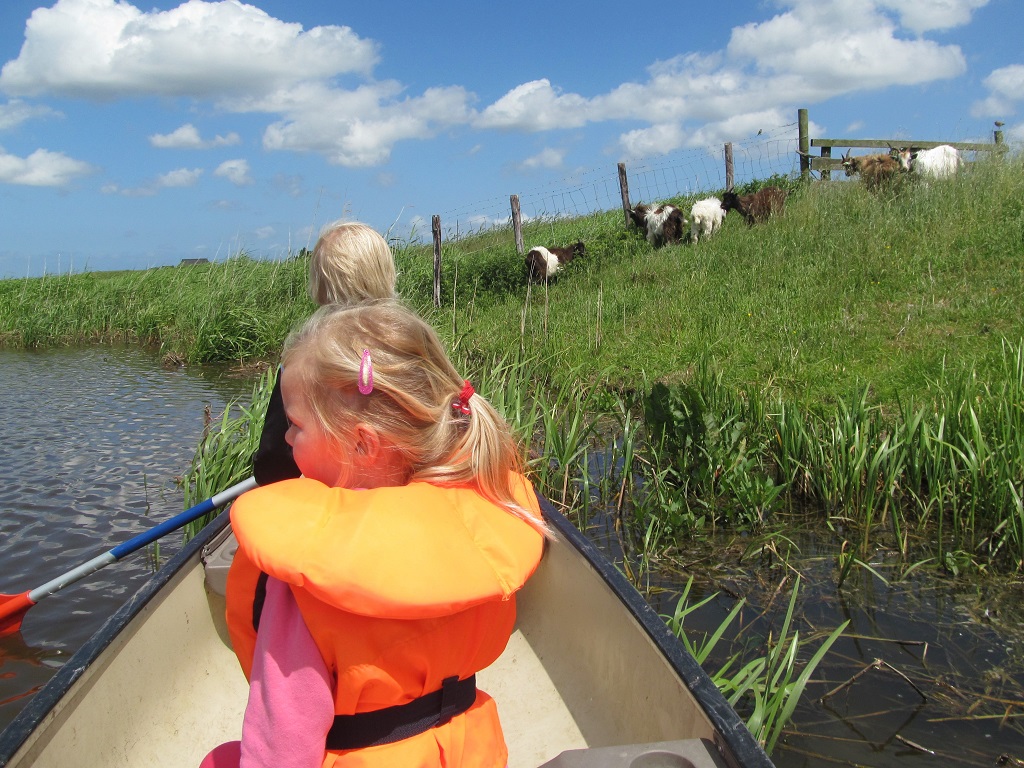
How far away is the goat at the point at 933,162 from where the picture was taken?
38.9ft

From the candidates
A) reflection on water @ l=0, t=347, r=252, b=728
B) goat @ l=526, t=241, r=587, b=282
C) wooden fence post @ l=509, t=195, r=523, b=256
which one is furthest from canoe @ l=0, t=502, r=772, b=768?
wooden fence post @ l=509, t=195, r=523, b=256

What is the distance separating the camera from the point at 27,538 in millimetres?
4902

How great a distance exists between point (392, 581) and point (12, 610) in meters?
Result: 3.30

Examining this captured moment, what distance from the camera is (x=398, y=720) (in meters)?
1.32

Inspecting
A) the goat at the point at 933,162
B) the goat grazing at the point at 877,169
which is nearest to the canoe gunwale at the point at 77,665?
the goat grazing at the point at 877,169

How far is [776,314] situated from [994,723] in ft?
17.1

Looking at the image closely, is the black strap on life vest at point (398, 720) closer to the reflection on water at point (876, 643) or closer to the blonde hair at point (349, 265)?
the reflection on water at point (876, 643)

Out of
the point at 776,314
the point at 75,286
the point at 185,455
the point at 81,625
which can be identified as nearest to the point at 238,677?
the point at 81,625

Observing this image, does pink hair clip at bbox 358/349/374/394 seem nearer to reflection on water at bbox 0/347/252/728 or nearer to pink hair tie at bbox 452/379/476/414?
pink hair tie at bbox 452/379/476/414

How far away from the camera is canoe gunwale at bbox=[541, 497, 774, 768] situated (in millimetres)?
1556

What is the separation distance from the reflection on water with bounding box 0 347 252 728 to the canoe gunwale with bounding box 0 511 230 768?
1371 mm

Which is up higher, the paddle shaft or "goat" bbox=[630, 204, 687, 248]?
"goat" bbox=[630, 204, 687, 248]

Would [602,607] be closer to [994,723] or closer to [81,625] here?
[994,723]

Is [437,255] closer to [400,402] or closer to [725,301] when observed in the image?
[725,301]
